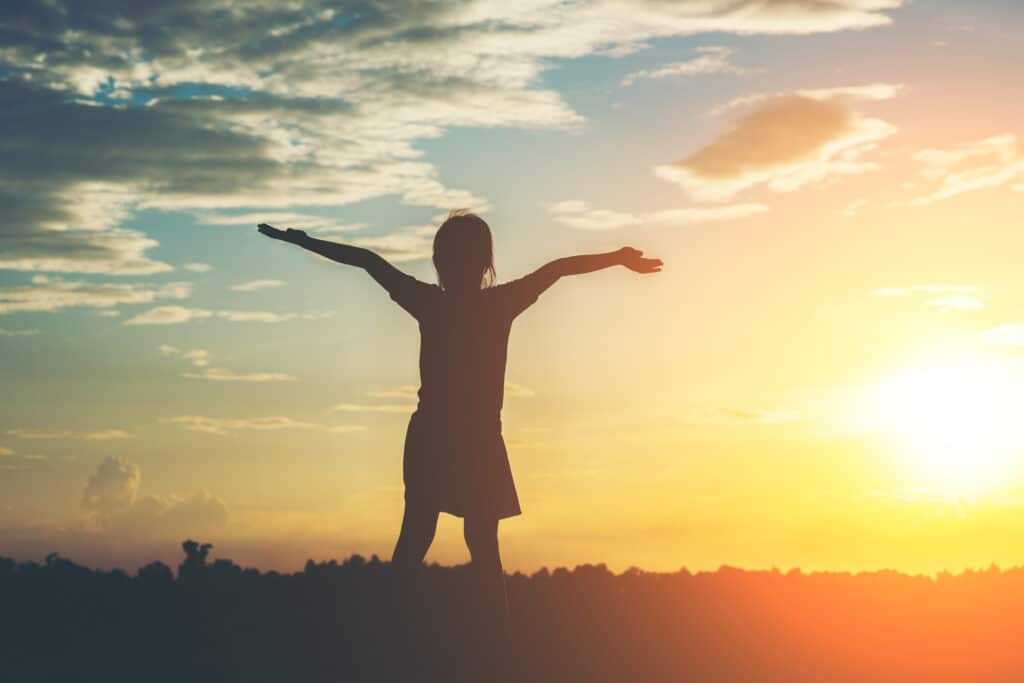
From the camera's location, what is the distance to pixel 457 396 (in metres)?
9.36

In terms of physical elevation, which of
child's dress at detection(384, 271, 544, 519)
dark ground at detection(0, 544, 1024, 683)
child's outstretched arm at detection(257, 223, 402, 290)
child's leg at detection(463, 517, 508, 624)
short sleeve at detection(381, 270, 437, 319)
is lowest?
dark ground at detection(0, 544, 1024, 683)

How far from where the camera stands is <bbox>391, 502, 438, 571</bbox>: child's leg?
31.1ft

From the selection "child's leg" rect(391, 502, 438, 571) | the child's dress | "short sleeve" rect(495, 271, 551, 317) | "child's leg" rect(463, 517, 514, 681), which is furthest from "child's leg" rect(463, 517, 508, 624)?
"short sleeve" rect(495, 271, 551, 317)

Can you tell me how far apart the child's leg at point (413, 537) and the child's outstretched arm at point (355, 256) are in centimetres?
183

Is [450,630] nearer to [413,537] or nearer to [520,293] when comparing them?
[413,537]

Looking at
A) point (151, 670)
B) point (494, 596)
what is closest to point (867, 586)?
point (494, 596)

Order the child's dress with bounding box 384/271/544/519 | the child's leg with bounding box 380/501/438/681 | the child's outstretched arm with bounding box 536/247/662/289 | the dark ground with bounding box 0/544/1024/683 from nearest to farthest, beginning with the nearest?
1. the child's dress with bounding box 384/271/544/519
2. the child's leg with bounding box 380/501/438/681
3. the child's outstretched arm with bounding box 536/247/662/289
4. the dark ground with bounding box 0/544/1024/683

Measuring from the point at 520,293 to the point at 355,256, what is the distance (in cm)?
136

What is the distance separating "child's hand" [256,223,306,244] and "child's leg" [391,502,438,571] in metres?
2.33

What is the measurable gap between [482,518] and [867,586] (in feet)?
31.4

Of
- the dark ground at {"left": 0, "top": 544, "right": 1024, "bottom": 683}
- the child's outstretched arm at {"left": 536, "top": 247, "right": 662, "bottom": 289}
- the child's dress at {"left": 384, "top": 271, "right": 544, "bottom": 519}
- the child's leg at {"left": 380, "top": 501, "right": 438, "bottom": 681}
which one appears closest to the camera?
the child's dress at {"left": 384, "top": 271, "right": 544, "bottom": 519}

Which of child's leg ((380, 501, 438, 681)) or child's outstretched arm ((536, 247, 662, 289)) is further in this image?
child's outstretched arm ((536, 247, 662, 289))

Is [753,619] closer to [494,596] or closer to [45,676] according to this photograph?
[494,596]

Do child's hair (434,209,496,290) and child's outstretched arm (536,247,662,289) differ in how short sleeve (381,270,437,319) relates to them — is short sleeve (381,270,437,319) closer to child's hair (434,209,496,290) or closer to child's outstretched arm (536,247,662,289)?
child's hair (434,209,496,290)
